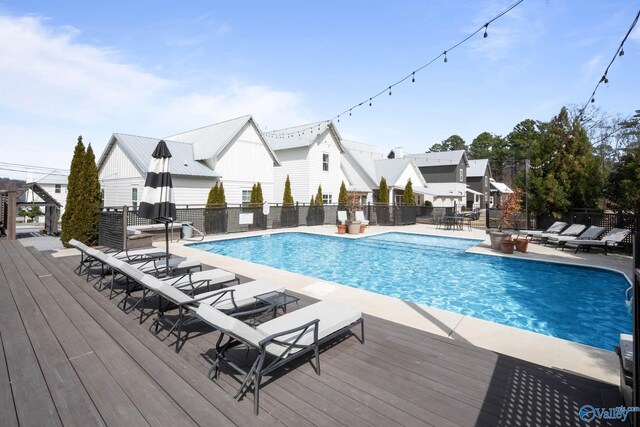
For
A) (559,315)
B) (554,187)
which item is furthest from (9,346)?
(554,187)

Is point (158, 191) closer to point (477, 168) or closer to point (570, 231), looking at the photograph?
point (570, 231)

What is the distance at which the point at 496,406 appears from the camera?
9.08ft

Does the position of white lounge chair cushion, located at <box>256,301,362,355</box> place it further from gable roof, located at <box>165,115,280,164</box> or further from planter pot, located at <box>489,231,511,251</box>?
gable roof, located at <box>165,115,280,164</box>

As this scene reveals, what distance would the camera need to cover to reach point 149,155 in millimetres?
19047

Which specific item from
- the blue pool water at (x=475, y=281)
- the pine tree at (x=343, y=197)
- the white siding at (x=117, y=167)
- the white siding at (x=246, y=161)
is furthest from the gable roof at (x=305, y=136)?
the blue pool water at (x=475, y=281)

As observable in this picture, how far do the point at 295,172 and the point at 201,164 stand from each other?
7.19 m

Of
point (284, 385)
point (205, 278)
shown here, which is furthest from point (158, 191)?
point (284, 385)

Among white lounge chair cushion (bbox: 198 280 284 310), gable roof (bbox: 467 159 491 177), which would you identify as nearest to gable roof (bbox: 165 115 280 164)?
white lounge chair cushion (bbox: 198 280 284 310)

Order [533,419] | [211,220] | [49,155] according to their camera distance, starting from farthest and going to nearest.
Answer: [49,155] → [211,220] → [533,419]

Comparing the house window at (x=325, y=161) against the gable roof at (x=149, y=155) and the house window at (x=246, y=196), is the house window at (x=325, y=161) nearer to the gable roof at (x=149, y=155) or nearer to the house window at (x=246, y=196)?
the house window at (x=246, y=196)

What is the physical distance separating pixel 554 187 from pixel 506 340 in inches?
568

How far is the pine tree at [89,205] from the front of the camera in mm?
11445

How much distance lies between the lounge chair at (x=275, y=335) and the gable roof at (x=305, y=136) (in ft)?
67.0

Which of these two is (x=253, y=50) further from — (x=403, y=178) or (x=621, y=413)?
(x=403, y=178)
